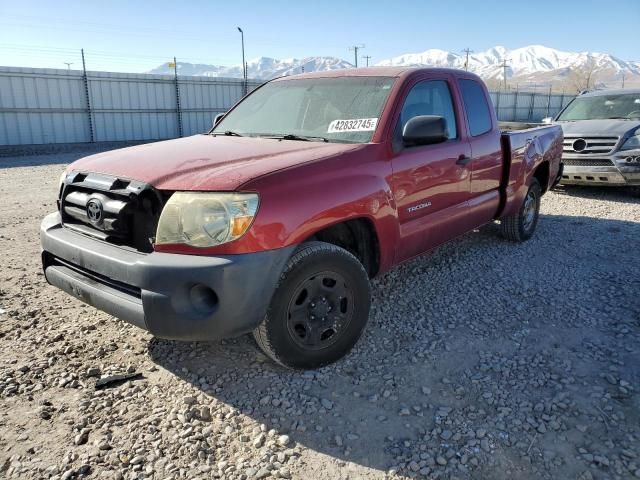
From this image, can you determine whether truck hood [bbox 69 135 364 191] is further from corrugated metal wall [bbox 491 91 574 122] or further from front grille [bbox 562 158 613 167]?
corrugated metal wall [bbox 491 91 574 122]

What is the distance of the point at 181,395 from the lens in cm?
285

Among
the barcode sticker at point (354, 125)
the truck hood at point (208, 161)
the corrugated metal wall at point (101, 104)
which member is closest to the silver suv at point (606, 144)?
the barcode sticker at point (354, 125)

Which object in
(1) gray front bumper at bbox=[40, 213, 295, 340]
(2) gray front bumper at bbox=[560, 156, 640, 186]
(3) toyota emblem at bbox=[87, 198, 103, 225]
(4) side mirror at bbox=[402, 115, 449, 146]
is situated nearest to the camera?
(1) gray front bumper at bbox=[40, 213, 295, 340]

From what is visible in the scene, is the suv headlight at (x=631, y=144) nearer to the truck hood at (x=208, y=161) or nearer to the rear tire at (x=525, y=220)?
the rear tire at (x=525, y=220)

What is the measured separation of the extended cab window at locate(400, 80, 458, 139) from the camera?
12.3 ft

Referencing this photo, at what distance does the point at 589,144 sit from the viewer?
820 cm

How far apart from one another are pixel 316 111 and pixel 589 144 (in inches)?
245

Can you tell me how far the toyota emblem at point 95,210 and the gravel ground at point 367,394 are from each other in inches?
36.4

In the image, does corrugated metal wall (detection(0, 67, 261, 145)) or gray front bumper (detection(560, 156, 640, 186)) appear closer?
gray front bumper (detection(560, 156, 640, 186))

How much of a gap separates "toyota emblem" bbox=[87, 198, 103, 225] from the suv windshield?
29.5 ft

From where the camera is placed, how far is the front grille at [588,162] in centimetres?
800

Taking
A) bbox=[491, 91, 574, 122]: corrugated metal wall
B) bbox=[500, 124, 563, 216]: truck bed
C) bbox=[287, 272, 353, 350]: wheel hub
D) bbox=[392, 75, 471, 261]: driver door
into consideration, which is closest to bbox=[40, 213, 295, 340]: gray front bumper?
bbox=[287, 272, 353, 350]: wheel hub

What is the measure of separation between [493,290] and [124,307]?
10.1ft

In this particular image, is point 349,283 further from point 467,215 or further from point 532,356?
point 467,215
